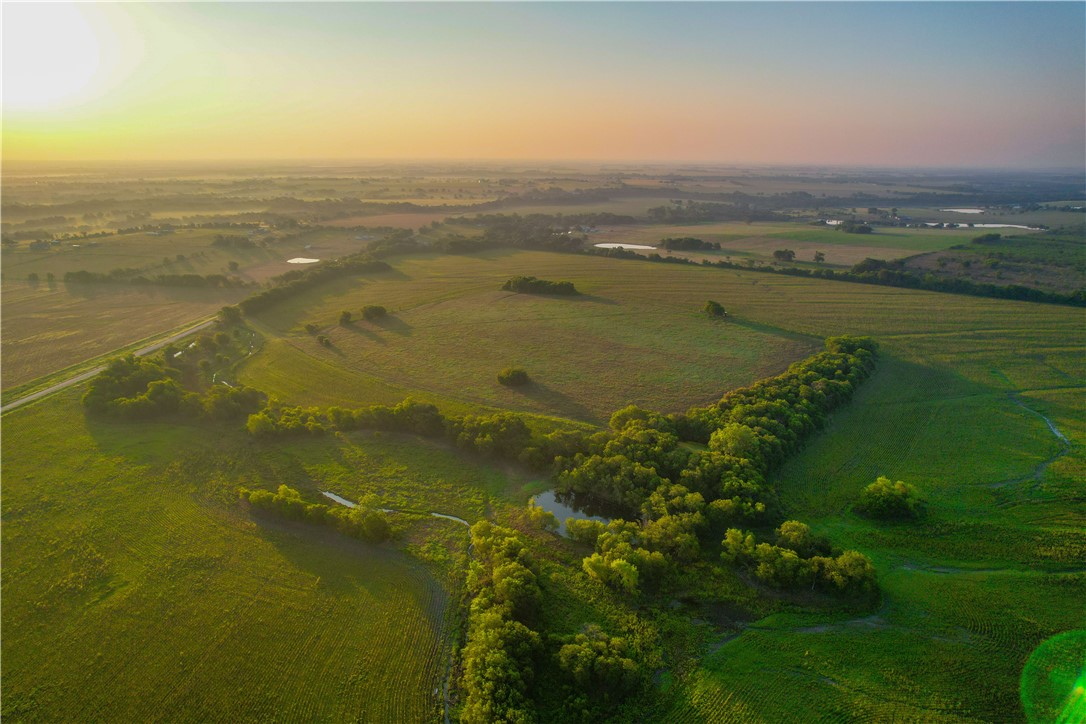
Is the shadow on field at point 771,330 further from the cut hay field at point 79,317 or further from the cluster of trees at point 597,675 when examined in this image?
the cut hay field at point 79,317

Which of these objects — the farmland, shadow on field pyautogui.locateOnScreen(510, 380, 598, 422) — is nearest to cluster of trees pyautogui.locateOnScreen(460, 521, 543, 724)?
the farmland

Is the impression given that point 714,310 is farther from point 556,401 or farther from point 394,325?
point 394,325

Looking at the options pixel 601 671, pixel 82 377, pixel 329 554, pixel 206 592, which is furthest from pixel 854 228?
pixel 82 377

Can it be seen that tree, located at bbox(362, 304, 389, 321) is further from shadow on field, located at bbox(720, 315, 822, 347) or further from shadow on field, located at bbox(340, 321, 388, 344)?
shadow on field, located at bbox(720, 315, 822, 347)

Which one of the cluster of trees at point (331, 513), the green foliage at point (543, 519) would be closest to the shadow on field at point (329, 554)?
the cluster of trees at point (331, 513)

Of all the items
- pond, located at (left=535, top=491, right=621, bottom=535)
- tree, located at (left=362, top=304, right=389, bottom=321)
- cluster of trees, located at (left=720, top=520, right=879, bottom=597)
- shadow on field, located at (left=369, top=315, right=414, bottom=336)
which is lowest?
pond, located at (left=535, top=491, right=621, bottom=535)

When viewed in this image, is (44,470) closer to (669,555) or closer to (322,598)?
(322,598)
